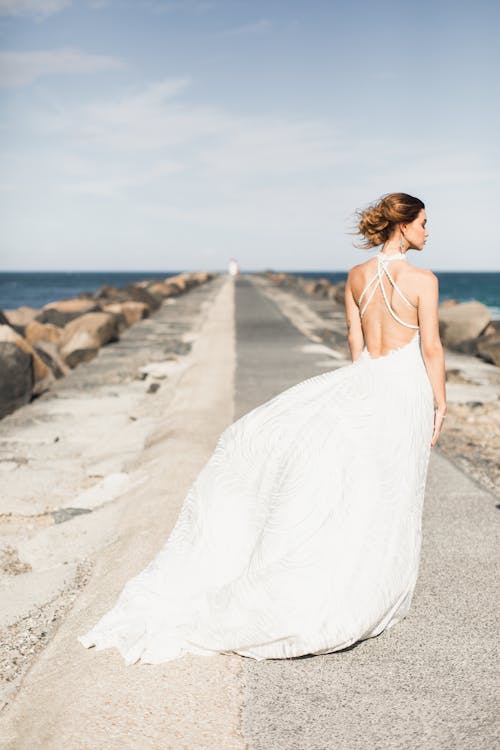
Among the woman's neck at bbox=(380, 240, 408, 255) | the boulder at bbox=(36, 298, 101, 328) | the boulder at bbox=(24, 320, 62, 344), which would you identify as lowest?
the boulder at bbox=(24, 320, 62, 344)

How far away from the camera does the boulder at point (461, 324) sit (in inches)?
631

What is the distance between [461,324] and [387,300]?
13.9 metres

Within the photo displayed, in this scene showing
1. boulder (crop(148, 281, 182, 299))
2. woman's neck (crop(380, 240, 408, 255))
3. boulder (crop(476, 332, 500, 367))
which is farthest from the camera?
boulder (crop(148, 281, 182, 299))

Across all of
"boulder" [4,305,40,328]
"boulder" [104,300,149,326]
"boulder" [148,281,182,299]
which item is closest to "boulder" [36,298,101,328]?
"boulder" [104,300,149,326]

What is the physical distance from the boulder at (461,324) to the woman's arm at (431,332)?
12.7m

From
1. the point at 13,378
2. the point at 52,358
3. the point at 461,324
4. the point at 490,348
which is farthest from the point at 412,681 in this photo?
the point at 461,324

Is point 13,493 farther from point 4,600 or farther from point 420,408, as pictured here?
point 420,408

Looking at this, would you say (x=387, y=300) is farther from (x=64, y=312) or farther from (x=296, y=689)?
(x=64, y=312)

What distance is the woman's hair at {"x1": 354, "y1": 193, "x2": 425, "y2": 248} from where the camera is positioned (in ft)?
10.1

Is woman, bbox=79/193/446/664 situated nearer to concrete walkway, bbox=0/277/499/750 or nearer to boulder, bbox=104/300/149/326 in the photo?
concrete walkway, bbox=0/277/499/750

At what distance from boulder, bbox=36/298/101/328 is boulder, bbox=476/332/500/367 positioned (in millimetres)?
10490

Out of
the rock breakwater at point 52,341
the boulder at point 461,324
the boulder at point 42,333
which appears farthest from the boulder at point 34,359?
the boulder at point 461,324

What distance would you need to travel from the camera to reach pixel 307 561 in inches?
108

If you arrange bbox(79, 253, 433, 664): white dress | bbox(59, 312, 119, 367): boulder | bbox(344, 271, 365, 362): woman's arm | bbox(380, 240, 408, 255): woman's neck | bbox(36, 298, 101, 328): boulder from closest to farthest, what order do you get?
bbox(79, 253, 433, 664): white dress → bbox(380, 240, 408, 255): woman's neck → bbox(344, 271, 365, 362): woman's arm → bbox(59, 312, 119, 367): boulder → bbox(36, 298, 101, 328): boulder
